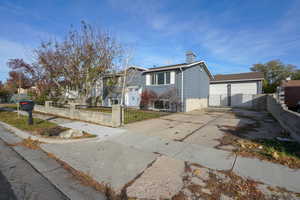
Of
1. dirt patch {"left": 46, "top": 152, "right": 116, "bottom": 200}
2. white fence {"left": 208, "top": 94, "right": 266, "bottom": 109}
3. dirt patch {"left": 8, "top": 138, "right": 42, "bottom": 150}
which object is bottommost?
dirt patch {"left": 46, "top": 152, "right": 116, "bottom": 200}

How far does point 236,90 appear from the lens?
18.7 metres

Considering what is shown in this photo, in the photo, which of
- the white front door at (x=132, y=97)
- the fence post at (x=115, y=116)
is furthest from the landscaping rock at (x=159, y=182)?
the white front door at (x=132, y=97)

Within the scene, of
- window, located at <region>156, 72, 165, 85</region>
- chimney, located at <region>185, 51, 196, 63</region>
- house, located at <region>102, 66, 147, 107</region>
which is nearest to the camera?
window, located at <region>156, 72, 165, 85</region>

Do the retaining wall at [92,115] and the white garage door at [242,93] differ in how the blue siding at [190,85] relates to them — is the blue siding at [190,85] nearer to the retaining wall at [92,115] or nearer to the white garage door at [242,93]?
the white garage door at [242,93]

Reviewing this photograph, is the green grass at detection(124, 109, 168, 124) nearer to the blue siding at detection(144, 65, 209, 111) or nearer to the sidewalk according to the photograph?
the sidewalk

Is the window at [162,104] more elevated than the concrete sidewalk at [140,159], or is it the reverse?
the window at [162,104]

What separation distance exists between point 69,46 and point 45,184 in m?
Result: 11.5

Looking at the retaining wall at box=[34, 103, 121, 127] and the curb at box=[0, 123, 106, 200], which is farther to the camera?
the retaining wall at box=[34, 103, 121, 127]

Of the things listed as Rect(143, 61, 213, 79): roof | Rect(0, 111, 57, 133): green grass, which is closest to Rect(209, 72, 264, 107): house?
Rect(143, 61, 213, 79): roof

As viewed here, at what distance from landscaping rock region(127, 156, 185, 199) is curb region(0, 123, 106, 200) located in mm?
632

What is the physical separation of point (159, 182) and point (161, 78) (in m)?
12.4

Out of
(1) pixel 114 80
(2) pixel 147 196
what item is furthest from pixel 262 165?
(1) pixel 114 80

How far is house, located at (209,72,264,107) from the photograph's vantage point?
17219 mm

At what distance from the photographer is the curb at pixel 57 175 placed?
2.35 metres
